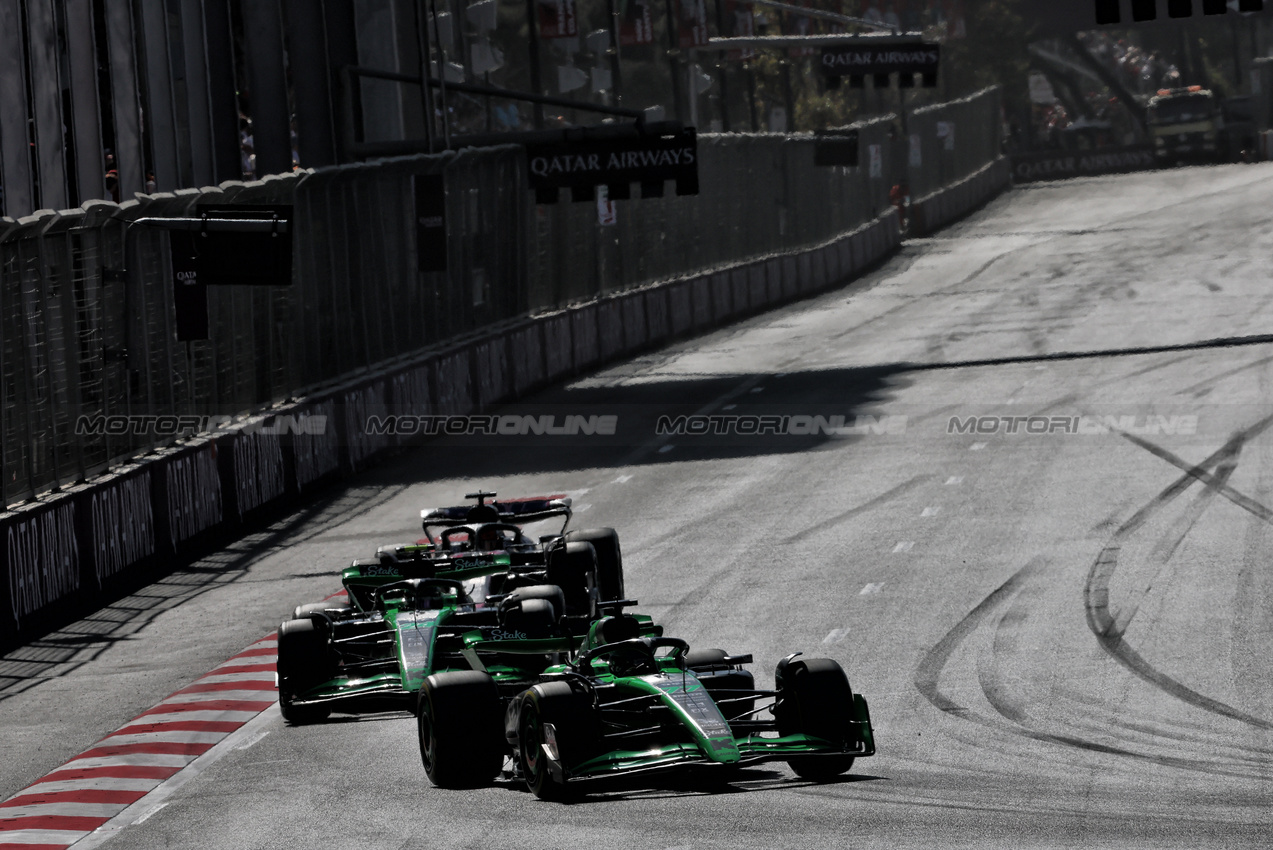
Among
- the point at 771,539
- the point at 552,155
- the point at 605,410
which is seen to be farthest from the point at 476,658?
the point at 552,155

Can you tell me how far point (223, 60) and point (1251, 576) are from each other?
18451mm

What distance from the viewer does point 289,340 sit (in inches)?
880

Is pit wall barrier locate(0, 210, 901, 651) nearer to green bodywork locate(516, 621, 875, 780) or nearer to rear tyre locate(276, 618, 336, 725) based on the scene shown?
rear tyre locate(276, 618, 336, 725)

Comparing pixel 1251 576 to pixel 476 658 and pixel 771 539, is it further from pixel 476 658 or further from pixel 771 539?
pixel 476 658

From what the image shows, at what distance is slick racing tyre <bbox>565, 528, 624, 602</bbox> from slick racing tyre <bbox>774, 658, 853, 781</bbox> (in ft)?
14.9

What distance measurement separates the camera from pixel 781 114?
60.4 m

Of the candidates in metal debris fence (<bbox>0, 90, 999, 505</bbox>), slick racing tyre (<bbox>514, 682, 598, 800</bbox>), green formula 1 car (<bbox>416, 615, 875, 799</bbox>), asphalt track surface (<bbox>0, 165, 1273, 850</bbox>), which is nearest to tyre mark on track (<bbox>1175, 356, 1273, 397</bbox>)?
asphalt track surface (<bbox>0, 165, 1273, 850</bbox>)

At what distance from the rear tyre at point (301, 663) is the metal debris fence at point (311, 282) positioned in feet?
15.1

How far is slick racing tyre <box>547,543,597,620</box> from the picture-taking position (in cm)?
1347

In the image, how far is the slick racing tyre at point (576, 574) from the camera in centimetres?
1347

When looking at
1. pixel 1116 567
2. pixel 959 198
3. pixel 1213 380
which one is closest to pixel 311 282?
pixel 1116 567

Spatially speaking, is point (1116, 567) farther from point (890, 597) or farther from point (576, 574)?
point (576, 574)

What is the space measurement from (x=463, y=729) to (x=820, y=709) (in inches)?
71.6

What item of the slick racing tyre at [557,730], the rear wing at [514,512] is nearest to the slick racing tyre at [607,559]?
the rear wing at [514,512]
